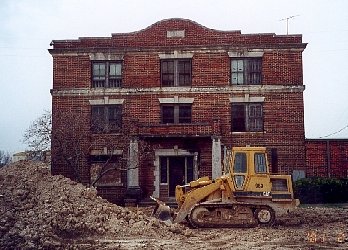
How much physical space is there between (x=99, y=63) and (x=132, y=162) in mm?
6667

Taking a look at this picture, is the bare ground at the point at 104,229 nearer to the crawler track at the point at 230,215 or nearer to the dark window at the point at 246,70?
the crawler track at the point at 230,215

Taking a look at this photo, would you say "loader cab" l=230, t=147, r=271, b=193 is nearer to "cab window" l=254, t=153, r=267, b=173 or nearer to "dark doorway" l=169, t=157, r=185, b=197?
"cab window" l=254, t=153, r=267, b=173

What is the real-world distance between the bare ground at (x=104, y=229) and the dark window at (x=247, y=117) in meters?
8.62

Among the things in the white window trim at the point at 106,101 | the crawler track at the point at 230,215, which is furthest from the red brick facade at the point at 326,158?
the white window trim at the point at 106,101

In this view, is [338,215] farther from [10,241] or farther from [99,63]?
[99,63]

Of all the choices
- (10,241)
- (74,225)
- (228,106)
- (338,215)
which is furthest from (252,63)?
(10,241)

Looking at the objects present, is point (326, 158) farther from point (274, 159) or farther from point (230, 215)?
point (230, 215)

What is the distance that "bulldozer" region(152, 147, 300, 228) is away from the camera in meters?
16.8

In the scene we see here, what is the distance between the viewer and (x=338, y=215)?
19250 mm

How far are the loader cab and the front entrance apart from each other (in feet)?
31.9

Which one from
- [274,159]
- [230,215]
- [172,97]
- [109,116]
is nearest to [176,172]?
[172,97]

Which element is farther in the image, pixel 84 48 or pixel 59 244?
pixel 84 48

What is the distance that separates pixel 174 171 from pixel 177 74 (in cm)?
577

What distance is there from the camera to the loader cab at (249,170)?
55.0ft
